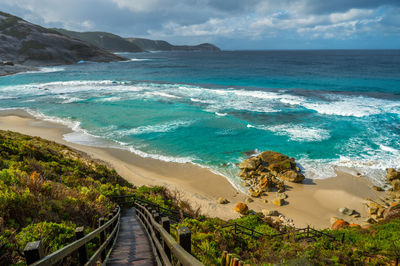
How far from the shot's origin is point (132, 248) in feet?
17.2

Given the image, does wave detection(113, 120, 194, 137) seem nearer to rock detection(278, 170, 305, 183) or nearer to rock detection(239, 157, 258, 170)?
rock detection(239, 157, 258, 170)

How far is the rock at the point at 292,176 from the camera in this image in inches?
717

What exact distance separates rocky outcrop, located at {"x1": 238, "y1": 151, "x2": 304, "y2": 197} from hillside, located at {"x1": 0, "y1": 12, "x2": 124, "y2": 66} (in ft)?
365

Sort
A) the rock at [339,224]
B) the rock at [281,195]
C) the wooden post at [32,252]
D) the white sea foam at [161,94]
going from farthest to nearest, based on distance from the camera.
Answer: the white sea foam at [161,94]
the rock at [281,195]
the rock at [339,224]
the wooden post at [32,252]

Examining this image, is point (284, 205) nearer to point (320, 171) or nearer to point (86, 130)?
point (320, 171)

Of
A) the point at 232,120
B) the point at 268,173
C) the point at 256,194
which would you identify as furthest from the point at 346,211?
the point at 232,120

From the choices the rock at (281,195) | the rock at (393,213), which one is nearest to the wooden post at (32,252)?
the rock at (393,213)

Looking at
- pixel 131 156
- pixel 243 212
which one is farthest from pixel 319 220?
pixel 131 156

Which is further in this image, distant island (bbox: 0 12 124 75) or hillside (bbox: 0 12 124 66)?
hillside (bbox: 0 12 124 66)

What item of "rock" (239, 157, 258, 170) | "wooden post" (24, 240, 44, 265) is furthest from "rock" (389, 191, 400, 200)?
"wooden post" (24, 240, 44, 265)

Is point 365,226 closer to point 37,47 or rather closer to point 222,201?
point 222,201

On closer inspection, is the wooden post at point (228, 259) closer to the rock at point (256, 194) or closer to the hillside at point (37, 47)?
the rock at point (256, 194)

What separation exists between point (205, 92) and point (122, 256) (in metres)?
46.3

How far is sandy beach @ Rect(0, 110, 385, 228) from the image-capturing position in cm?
1501
